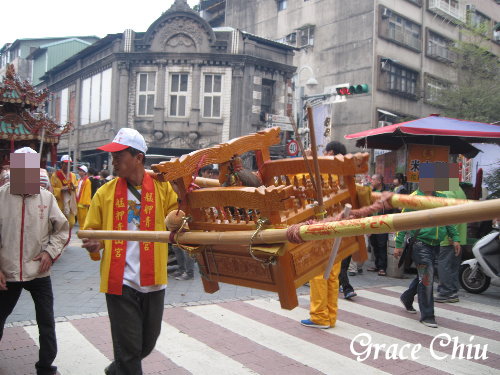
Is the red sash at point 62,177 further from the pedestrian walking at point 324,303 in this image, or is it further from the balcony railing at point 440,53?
the balcony railing at point 440,53

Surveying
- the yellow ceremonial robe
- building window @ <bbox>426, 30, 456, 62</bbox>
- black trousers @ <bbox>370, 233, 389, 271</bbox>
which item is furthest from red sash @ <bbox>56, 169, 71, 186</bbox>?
building window @ <bbox>426, 30, 456, 62</bbox>

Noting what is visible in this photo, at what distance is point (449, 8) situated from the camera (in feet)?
94.9

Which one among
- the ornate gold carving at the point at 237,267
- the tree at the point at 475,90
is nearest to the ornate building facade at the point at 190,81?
the tree at the point at 475,90

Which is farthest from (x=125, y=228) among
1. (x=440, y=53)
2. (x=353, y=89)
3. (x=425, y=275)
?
(x=440, y=53)

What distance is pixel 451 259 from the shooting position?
764 cm

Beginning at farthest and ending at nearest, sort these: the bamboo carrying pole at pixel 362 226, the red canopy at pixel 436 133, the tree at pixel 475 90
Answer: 1. the tree at pixel 475 90
2. the red canopy at pixel 436 133
3. the bamboo carrying pole at pixel 362 226

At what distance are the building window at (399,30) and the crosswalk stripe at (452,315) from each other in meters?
20.4

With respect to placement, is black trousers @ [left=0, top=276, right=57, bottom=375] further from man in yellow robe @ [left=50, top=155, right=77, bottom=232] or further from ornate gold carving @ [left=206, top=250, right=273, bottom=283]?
man in yellow robe @ [left=50, top=155, right=77, bottom=232]

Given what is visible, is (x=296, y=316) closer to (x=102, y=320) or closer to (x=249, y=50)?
(x=102, y=320)

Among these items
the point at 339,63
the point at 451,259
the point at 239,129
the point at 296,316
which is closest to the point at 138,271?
the point at 296,316

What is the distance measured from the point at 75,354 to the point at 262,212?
3.18 meters

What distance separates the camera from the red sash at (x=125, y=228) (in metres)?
3.31

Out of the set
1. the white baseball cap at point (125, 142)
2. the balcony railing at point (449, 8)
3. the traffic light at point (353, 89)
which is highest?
the balcony railing at point (449, 8)

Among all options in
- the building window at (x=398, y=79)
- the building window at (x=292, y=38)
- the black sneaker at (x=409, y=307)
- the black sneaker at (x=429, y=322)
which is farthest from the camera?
the building window at (x=292, y=38)
